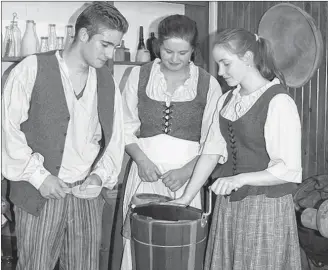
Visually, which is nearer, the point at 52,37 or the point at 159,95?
the point at 159,95

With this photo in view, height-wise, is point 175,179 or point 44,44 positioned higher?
point 44,44

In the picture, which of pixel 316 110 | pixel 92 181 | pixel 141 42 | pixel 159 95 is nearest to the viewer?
pixel 92 181

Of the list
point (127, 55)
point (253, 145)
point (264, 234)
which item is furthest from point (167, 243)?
point (127, 55)

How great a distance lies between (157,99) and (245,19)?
1.68 meters

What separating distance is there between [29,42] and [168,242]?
2.20m

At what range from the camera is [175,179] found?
2.06m

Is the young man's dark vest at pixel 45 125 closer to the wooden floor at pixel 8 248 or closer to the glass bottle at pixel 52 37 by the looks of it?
the wooden floor at pixel 8 248

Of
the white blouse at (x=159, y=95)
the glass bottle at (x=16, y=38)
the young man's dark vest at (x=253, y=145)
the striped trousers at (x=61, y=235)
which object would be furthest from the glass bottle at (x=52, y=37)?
the young man's dark vest at (x=253, y=145)

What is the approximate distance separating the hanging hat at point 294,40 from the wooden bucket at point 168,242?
1696 mm

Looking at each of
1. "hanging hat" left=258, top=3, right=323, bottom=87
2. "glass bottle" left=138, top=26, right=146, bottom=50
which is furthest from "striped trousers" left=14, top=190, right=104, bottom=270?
"glass bottle" left=138, top=26, right=146, bottom=50

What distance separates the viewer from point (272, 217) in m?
1.72

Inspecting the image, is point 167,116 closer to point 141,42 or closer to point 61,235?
point 61,235

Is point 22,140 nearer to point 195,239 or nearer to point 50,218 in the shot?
point 50,218

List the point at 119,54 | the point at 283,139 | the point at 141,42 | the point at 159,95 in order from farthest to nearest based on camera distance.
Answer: the point at 141,42
the point at 119,54
the point at 159,95
the point at 283,139
